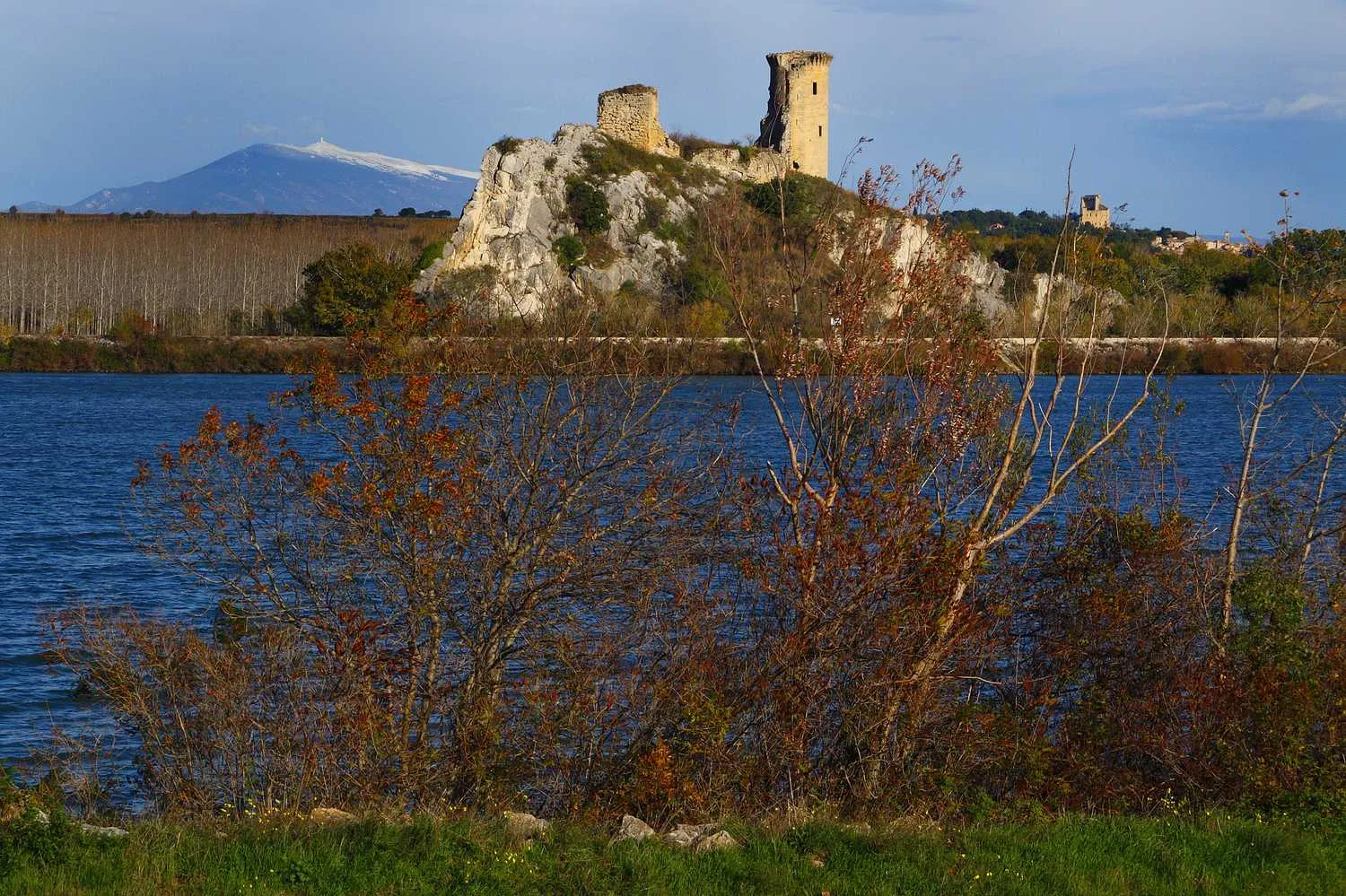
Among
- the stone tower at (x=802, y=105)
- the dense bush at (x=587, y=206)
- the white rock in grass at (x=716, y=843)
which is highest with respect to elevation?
the stone tower at (x=802, y=105)

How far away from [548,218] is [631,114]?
37.9 feet

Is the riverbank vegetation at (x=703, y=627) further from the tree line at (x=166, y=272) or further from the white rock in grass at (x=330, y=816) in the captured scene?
the tree line at (x=166, y=272)

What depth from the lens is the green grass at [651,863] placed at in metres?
7.17

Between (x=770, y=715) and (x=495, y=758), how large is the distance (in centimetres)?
232

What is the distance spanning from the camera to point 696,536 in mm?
12594

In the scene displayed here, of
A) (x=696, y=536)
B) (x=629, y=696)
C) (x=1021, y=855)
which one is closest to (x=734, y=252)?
(x=696, y=536)

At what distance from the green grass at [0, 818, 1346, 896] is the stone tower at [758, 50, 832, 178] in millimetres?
71856

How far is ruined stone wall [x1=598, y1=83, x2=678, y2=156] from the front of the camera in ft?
259

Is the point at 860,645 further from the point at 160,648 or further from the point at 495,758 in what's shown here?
the point at 160,648

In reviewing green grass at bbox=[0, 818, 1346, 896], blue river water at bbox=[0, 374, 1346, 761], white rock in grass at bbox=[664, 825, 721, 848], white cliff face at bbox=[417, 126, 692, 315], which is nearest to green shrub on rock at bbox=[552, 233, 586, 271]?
white cliff face at bbox=[417, 126, 692, 315]

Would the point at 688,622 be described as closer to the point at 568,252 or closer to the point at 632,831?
the point at 632,831

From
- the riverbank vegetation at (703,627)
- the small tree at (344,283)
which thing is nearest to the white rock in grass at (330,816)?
the riverbank vegetation at (703,627)

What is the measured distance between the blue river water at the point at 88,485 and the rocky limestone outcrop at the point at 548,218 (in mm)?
11754

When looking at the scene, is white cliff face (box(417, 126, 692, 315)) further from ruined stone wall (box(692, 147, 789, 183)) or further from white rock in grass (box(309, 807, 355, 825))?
white rock in grass (box(309, 807, 355, 825))
